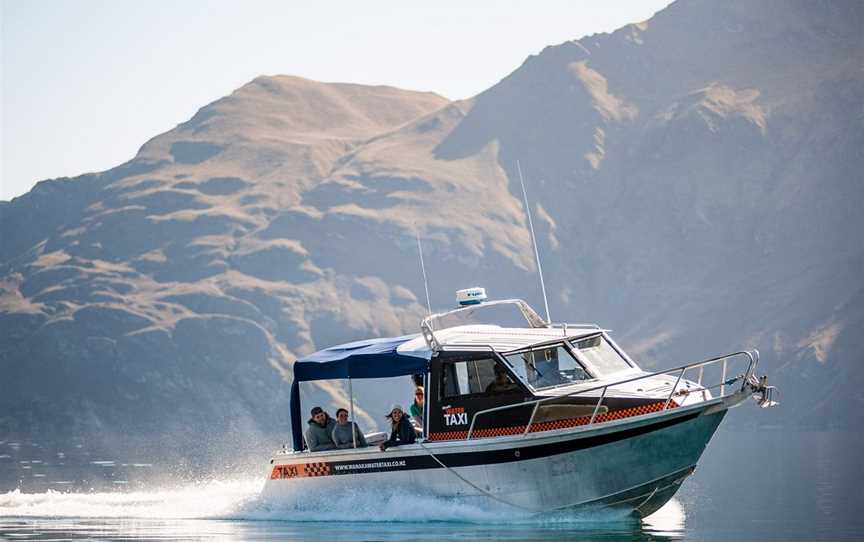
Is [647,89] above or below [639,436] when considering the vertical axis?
above

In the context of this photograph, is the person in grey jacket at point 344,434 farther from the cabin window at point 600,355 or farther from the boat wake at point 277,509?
the cabin window at point 600,355

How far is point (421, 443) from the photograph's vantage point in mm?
22859

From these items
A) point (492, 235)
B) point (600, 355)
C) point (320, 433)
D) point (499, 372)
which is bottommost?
point (320, 433)

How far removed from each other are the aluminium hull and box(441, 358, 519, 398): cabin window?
0.99 metres

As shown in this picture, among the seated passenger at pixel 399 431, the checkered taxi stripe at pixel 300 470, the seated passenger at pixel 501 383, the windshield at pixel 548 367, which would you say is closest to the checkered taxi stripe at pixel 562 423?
the seated passenger at pixel 501 383

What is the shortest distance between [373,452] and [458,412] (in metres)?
1.83

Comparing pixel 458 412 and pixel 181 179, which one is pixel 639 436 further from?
pixel 181 179

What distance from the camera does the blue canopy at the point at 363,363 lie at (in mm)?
23391

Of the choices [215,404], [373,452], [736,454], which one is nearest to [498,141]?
[215,404]

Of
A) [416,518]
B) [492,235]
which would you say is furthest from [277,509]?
[492,235]

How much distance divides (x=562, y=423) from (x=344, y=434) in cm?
468

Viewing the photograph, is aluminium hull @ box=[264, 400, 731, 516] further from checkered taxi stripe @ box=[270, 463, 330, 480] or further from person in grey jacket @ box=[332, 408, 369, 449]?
checkered taxi stripe @ box=[270, 463, 330, 480]

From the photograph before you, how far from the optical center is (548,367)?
23.0m

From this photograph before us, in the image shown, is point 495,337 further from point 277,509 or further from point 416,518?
point 277,509
